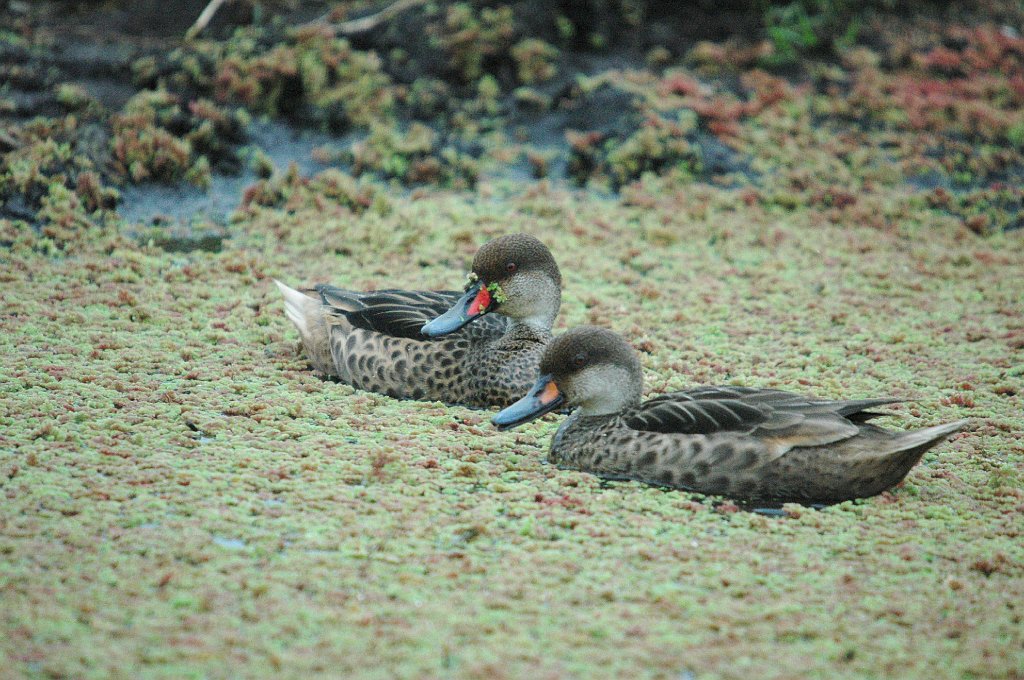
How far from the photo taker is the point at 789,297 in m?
7.44

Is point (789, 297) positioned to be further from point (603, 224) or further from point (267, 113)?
point (267, 113)

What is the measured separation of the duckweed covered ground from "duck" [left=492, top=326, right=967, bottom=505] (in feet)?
0.42

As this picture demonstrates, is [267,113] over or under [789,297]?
over

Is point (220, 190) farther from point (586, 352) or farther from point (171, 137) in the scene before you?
point (586, 352)

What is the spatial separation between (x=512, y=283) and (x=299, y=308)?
125cm

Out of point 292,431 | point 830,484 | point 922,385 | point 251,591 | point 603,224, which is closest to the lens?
point 251,591

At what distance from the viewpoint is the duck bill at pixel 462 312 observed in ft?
19.1

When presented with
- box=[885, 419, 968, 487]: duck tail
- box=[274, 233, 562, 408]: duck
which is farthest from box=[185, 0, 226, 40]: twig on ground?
box=[885, 419, 968, 487]: duck tail

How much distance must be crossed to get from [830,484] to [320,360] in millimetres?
2813

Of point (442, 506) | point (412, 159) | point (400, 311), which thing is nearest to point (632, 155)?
point (412, 159)

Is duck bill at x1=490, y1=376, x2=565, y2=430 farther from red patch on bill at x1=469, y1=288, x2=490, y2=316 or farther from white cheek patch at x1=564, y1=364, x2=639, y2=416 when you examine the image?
red patch on bill at x1=469, y1=288, x2=490, y2=316

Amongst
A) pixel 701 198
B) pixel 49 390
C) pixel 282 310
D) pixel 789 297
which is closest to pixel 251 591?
pixel 49 390

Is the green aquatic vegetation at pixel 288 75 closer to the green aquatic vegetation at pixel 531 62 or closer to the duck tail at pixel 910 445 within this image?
the green aquatic vegetation at pixel 531 62

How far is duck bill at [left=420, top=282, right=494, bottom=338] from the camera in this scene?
5828mm
